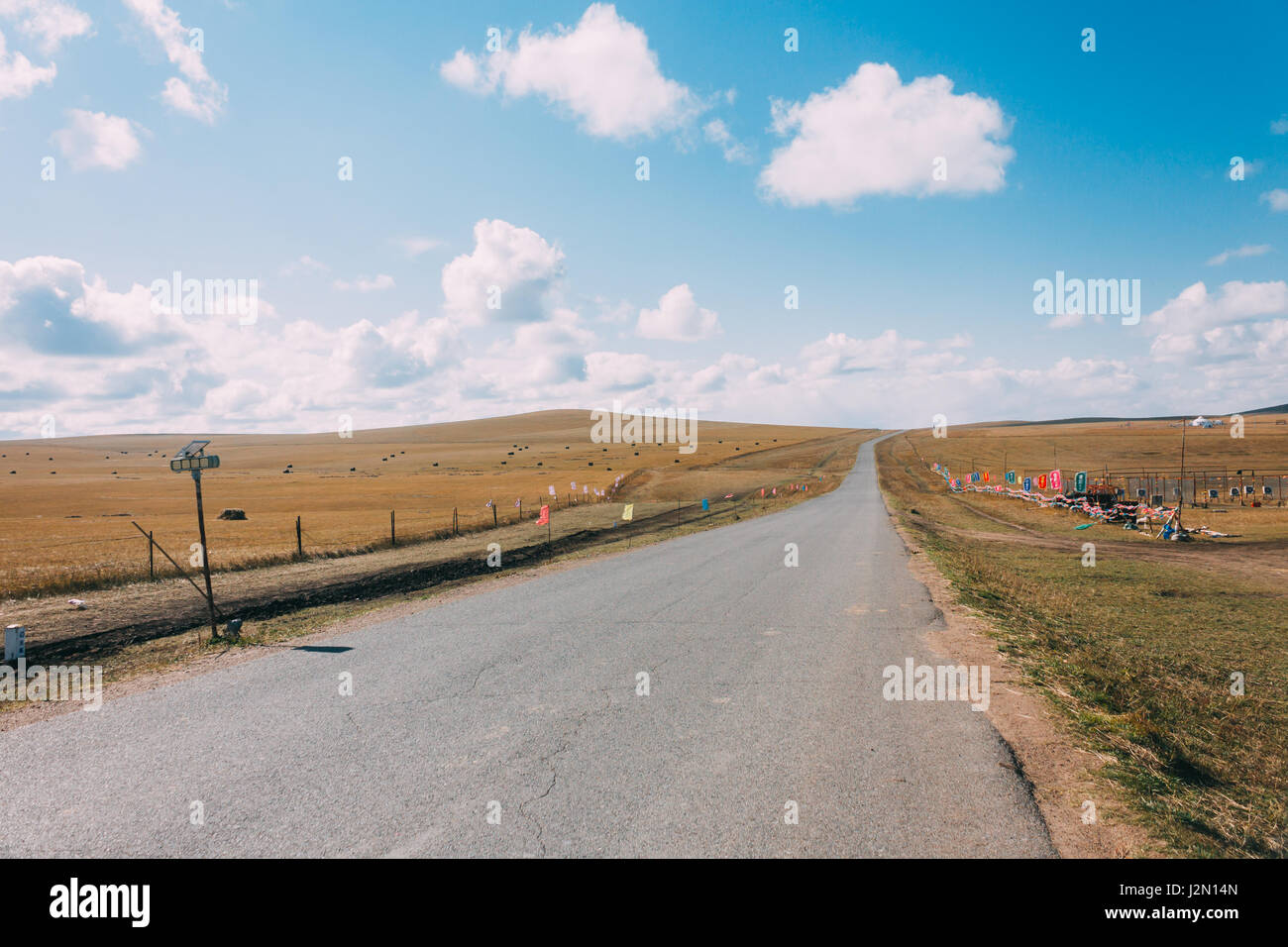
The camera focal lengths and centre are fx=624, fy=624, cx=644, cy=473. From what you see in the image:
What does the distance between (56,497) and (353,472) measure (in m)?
43.7

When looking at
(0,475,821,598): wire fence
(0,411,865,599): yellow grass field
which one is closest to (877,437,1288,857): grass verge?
(0,475,821,598): wire fence

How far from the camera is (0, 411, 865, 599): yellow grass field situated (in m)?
25.3

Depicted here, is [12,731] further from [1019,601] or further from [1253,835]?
[1019,601]

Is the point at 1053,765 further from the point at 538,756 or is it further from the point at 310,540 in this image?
the point at 310,540

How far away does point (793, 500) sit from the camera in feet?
159

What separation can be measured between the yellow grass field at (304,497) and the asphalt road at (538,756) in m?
14.4

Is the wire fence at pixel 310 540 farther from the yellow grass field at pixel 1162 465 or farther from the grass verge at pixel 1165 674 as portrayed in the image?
the yellow grass field at pixel 1162 465

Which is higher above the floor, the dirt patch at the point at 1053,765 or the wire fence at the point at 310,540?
the dirt patch at the point at 1053,765

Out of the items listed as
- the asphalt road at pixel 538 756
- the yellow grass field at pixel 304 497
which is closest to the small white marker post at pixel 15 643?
the asphalt road at pixel 538 756

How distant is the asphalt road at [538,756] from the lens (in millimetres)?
5188

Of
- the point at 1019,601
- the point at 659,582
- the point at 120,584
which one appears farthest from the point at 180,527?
the point at 1019,601

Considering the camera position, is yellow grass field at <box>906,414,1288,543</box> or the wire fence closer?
the wire fence

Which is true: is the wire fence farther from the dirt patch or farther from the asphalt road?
the dirt patch

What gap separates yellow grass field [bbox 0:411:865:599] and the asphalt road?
47.3ft
